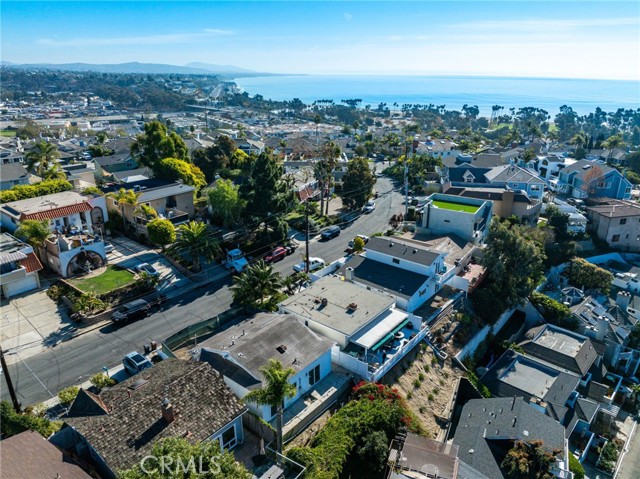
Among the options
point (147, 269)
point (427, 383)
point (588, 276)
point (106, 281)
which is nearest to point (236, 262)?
point (147, 269)

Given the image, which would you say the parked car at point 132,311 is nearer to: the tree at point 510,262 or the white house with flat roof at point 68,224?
the white house with flat roof at point 68,224

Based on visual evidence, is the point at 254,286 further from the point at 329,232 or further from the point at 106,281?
the point at 329,232

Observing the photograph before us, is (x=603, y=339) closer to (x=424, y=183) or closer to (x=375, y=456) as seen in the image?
(x=375, y=456)

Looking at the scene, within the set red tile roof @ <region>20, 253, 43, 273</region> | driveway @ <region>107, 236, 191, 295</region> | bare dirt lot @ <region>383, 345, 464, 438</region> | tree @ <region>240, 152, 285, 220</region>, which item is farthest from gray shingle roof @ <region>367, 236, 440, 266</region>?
red tile roof @ <region>20, 253, 43, 273</region>

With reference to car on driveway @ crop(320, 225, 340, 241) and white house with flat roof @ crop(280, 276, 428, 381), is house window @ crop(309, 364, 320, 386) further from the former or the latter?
car on driveway @ crop(320, 225, 340, 241)

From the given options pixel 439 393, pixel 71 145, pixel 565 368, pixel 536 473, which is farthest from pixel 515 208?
pixel 71 145

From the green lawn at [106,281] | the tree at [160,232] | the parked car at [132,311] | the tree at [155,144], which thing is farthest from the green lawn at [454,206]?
the tree at [155,144]
